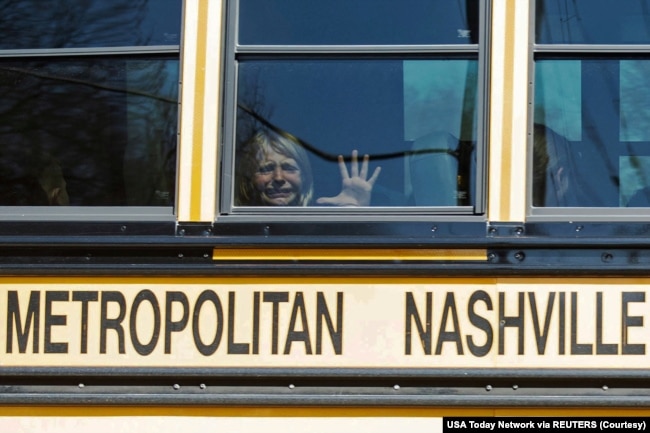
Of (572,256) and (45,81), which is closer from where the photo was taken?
(572,256)

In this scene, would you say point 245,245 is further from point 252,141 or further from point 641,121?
point 641,121

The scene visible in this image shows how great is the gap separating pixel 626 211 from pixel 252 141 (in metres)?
0.95

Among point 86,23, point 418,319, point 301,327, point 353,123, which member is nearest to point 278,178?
point 353,123

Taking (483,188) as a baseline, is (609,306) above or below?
below

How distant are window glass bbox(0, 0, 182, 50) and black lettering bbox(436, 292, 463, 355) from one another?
99 cm

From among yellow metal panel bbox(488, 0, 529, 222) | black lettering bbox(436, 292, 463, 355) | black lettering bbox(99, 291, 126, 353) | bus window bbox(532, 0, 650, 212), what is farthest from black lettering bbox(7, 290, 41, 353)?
bus window bbox(532, 0, 650, 212)

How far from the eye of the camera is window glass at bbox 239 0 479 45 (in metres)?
2.51

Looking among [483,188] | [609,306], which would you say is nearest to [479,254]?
[483,188]

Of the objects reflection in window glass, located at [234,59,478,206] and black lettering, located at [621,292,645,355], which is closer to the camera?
black lettering, located at [621,292,645,355]

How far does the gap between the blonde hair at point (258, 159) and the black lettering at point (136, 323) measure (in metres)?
0.35

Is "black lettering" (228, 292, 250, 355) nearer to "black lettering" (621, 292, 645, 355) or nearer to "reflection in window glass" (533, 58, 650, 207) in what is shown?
"reflection in window glass" (533, 58, 650, 207)

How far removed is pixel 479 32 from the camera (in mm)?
2479

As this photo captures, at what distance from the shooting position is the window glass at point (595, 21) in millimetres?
2490
